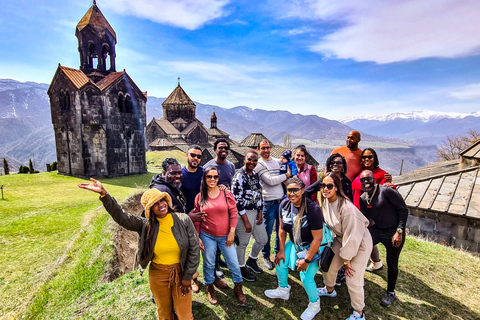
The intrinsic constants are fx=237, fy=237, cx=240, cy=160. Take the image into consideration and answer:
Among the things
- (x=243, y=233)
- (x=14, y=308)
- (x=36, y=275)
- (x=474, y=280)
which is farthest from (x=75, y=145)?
(x=474, y=280)

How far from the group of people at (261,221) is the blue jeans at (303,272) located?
0.05ft

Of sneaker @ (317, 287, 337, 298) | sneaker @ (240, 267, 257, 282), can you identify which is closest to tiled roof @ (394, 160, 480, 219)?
sneaker @ (317, 287, 337, 298)

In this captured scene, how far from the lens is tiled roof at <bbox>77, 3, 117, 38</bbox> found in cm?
1964

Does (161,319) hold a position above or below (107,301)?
above

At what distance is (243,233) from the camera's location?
4141 mm

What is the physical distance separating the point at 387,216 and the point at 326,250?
1.20 metres

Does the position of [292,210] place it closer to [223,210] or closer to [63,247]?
[223,210]

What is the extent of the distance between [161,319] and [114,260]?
13.1ft

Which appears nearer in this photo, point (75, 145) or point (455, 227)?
point (455, 227)

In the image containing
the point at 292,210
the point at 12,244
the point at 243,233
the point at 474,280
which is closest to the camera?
the point at 292,210

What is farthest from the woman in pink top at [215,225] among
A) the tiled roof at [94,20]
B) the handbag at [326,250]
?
the tiled roof at [94,20]

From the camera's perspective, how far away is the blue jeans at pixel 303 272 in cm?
346

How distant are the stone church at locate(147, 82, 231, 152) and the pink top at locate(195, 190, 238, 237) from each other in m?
33.7

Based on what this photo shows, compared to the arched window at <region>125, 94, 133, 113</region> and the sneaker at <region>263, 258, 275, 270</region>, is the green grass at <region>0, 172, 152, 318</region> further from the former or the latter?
the arched window at <region>125, 94, 133, 113</region>
